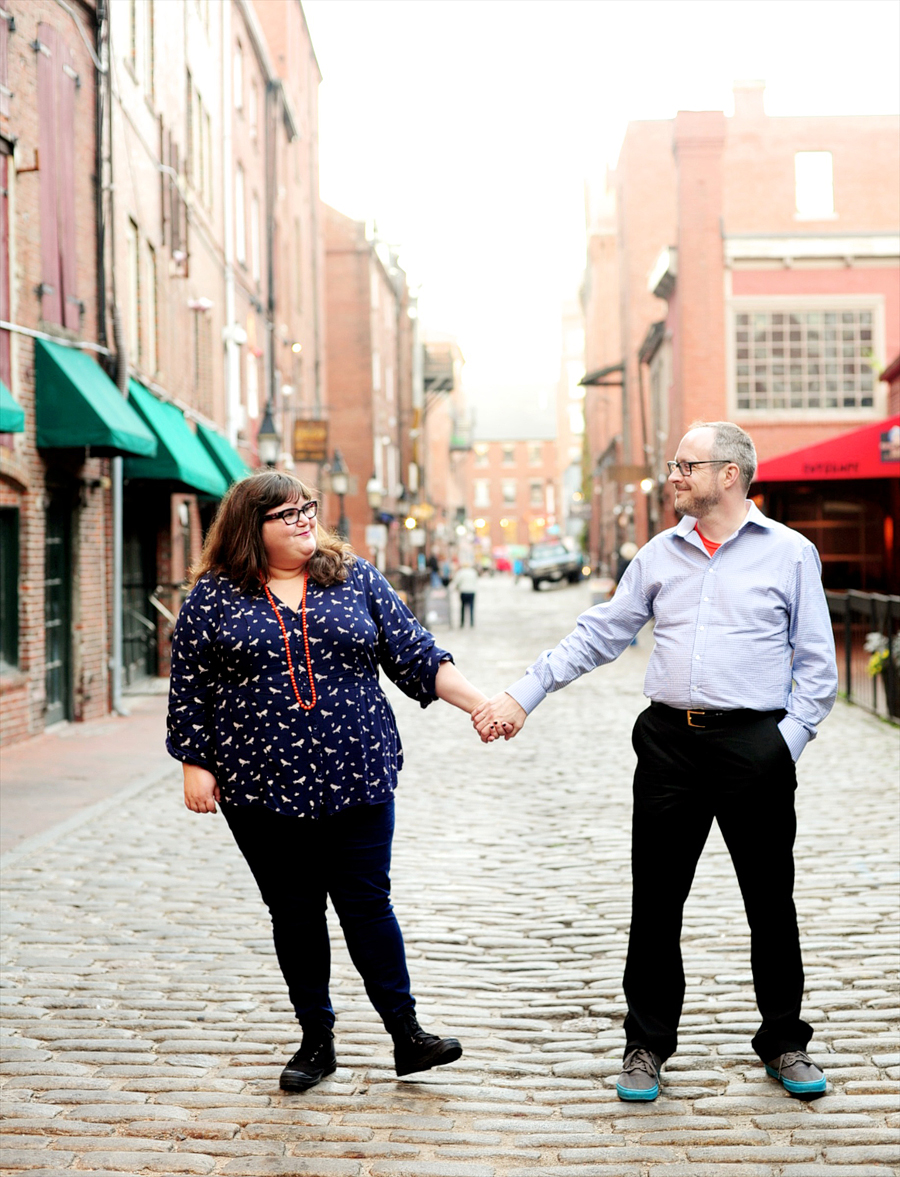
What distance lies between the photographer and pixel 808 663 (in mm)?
4152

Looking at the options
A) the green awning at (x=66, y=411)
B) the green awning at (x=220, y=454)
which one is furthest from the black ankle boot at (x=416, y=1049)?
the green awning at (x=220, y=454)

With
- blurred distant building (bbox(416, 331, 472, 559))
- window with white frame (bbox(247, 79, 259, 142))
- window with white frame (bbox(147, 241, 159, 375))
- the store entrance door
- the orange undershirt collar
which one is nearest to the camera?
the orange undershirt collar

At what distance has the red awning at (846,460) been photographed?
17.4 meters

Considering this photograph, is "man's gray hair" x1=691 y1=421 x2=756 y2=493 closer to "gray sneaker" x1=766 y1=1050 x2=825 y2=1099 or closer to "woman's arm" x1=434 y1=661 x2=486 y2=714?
"woman's arm" x1=434 y1=661 x2=486 y2=714

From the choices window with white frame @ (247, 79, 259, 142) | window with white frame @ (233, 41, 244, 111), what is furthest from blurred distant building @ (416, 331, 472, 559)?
window with white frame @ (233, 41, 244, 111)

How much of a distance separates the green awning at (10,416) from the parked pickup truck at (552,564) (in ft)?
172

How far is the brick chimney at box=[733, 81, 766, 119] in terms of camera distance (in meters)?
36.4

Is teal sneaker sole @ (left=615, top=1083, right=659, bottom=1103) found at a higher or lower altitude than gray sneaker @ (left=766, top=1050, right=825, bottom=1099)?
lower

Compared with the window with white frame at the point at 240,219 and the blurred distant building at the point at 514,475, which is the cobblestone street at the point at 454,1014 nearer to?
the window with white frame at the point at 240,219

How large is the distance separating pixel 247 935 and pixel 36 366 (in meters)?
8.62

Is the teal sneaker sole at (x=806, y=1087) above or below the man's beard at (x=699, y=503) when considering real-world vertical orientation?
below

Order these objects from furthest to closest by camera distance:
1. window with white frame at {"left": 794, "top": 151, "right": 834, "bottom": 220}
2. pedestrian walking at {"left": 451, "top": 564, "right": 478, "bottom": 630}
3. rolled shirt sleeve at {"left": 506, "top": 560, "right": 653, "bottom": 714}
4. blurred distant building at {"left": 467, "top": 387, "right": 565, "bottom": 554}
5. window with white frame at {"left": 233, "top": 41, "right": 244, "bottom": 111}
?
blurred distant building at {"left": 467, "top": 387, "right": 565, "bottom": 554}, pedestrian walking at {"left": 451, "top": 564, "right": 478, "bottom": 630}, window with white frame at {"left": 794, "top": 151, "right": 834, "bottom": 220}, window with white frame at {"left": 233, "top": 41, "right": 244, "bottom": 111}, rolled shirt sleeve at {"left": 506, "top": 560, "right": 653, "bottom": 714}

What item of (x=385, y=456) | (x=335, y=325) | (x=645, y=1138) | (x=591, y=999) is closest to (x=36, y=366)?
(x=591, y=999)

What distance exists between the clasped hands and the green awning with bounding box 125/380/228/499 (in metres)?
12.6
